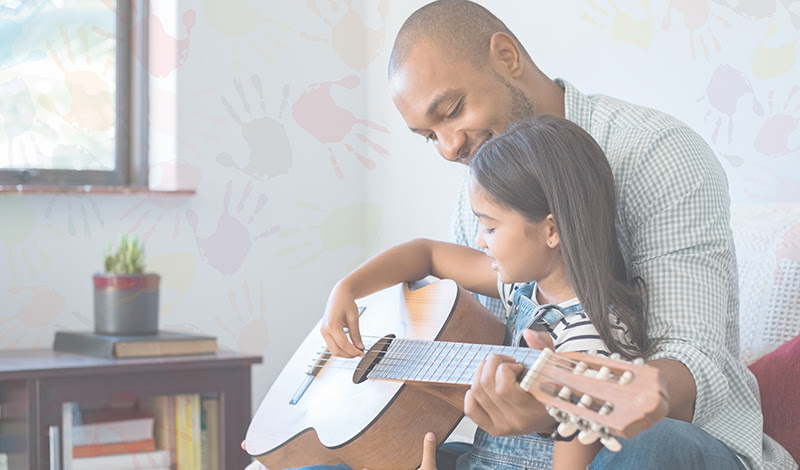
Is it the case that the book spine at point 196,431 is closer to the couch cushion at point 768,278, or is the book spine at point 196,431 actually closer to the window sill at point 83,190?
the window sill at point 83,190

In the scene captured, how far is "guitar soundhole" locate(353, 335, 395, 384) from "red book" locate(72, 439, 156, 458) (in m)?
0.72

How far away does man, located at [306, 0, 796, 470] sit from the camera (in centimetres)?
76

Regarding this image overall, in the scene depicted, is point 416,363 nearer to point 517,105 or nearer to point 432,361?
point 432,361

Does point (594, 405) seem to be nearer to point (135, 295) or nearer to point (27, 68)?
point (135, 295)

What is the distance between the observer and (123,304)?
5.85 ft

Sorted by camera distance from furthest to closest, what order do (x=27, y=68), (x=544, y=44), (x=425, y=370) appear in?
1. (x=27, y=68)
2. (x=544, y=44)
3. (x=425, y=370)

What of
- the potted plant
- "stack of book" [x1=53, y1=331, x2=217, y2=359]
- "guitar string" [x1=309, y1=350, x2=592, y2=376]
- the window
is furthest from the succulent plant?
"guitar string" [x1=309, y1=350, x2=592, y2=376]

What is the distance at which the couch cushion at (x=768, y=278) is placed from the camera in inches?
43.3

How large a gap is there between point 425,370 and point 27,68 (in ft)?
5.32

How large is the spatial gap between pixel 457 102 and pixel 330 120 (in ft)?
4.33

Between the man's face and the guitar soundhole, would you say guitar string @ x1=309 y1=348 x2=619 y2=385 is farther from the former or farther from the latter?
the man's face

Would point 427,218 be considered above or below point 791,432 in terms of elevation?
above

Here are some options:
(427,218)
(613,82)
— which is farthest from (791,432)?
(427,218)

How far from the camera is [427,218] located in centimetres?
219
